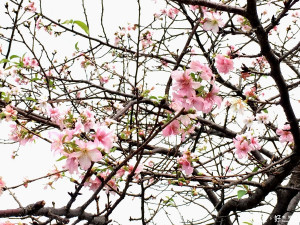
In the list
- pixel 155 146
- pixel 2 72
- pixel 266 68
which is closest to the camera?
pixel 2 72

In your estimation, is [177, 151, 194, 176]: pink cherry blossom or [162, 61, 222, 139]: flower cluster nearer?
[162, 61, 222, 139]: flower cluster

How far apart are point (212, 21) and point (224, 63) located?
428mm

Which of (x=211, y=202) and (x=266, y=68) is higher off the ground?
(x=266, y=68)

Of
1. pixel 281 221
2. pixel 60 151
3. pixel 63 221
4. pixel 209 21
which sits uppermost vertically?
pixel 209 21

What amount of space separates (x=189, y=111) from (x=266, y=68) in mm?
3711

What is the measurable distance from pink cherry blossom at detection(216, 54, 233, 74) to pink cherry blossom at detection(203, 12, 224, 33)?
0.38m

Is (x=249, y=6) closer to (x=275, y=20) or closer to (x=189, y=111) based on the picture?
(x=275, y=20)

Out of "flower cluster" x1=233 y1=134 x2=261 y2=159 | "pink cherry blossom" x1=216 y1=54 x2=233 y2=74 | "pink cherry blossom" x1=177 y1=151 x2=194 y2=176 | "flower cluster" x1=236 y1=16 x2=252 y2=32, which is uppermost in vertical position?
"flower cluster" x1=236 y1=16 x2=252 y2=32

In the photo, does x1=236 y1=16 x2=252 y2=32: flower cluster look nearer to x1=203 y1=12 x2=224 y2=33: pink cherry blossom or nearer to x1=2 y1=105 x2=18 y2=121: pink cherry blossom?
x1=203 y1=12 x2=224 y2=33: pink cherry blossom

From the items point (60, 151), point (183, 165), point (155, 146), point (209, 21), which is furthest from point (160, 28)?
point (60, 151)

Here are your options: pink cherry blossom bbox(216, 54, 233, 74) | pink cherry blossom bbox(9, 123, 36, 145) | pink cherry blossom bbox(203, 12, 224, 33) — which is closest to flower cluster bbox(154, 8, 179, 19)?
pink cherry blossom bbox(203, 12, 224, 33)

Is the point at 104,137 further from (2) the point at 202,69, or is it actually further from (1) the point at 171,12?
(1) the point at 171,12

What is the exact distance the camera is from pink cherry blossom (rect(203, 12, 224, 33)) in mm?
1963

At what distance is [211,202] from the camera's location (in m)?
4.04
